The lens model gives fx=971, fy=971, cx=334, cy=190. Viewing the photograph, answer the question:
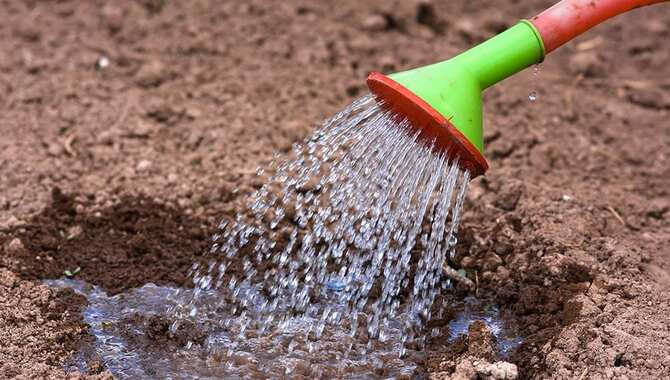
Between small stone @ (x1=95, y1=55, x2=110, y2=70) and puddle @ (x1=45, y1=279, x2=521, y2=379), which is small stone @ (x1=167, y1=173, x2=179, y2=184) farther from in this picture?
small stone @ (x1=95, y1=55, x2=110, y2=70)

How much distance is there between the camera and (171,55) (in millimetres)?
4289

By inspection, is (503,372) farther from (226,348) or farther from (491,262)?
(226,348)

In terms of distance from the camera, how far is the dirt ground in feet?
9.55

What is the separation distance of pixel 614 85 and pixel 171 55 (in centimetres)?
196

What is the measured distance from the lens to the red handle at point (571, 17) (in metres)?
2.64

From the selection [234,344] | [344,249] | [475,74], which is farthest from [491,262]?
[234,344]

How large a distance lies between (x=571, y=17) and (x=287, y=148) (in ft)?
4.61

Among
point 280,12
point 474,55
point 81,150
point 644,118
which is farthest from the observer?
point 280,12

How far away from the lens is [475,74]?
2.66m

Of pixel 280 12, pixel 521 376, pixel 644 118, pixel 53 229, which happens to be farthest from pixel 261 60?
pixel 521 376

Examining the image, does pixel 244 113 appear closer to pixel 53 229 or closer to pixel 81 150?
pixel 81 150

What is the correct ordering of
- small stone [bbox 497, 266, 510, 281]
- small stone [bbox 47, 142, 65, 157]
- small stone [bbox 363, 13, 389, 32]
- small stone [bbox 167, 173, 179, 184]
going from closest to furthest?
small stone [bbox 497, 266, 510, 281] < small stone [bbox 167, 173, 179, 184] < small stone [bbox 47, 142, 65, 157] < small stone [bbox 363, 13, 389, 32]

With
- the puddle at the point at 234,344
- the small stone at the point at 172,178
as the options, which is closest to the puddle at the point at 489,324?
the puddle at the point at 234,344

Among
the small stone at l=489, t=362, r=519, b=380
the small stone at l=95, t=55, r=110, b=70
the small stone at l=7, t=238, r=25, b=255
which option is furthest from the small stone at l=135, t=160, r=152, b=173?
the small stone at l=489, t=362, r=519, b=380
